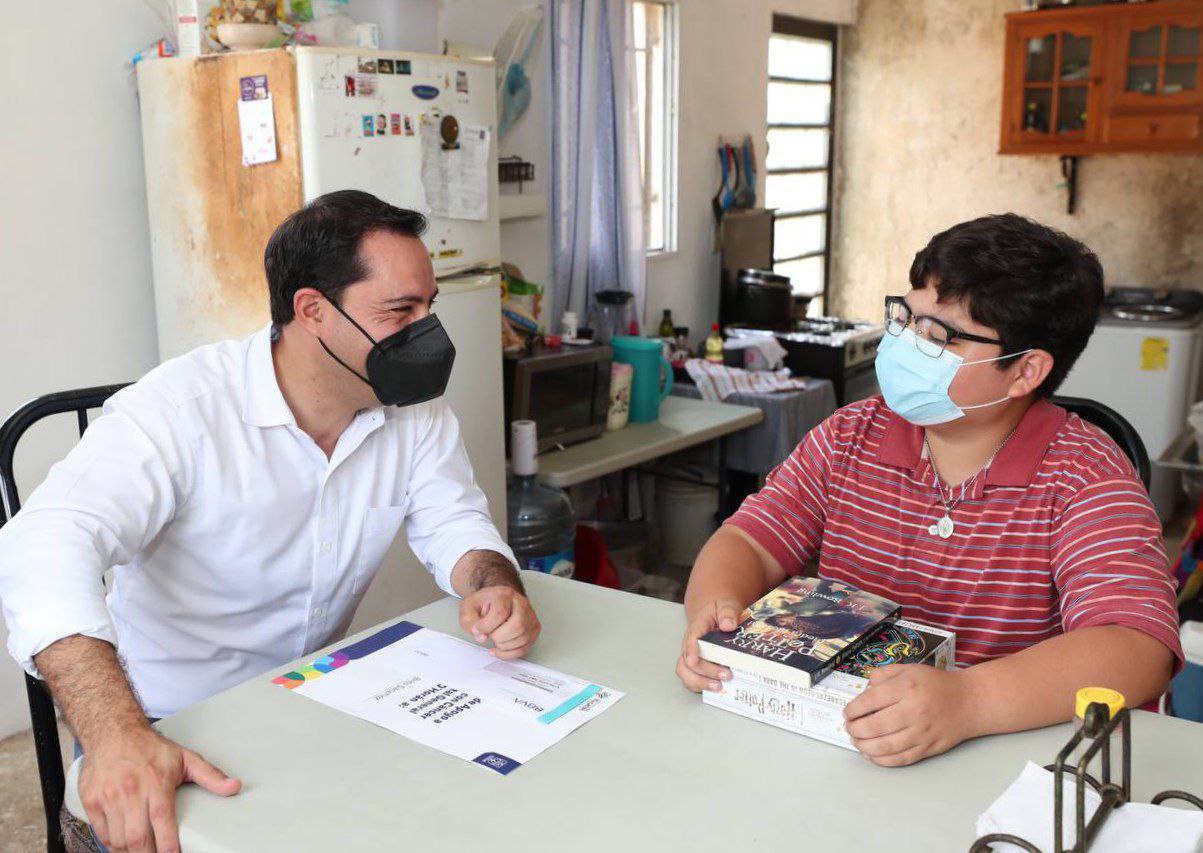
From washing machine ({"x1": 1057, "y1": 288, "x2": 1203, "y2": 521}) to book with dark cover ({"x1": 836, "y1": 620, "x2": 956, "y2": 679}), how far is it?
3546mm

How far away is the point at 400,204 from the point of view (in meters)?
2.69

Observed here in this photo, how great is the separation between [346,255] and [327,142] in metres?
0.94

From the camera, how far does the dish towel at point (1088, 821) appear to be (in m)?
0.98

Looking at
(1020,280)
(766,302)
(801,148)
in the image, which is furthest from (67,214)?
(801,148)

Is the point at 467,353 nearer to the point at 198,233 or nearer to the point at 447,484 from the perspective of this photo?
the point at 198,233

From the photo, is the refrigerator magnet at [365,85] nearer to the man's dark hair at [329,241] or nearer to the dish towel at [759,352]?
the man's dark hair at [329,241]

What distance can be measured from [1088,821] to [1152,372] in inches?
164

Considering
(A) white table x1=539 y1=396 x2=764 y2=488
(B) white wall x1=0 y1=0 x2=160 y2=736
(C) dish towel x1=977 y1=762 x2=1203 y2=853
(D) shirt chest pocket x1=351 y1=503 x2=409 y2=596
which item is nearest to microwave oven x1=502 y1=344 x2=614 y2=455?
(A) white table x1=539 y1=396 x2=764 y2=488

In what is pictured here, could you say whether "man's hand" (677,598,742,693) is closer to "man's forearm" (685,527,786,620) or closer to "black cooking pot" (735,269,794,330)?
"man's forearm" (685,527,786,620)

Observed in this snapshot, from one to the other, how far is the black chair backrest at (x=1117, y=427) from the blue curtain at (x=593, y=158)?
2.35 metres

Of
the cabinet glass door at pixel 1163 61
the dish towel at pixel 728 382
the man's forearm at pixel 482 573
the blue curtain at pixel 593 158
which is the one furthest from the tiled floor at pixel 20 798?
the cabinet glass door at pixel 1163 61

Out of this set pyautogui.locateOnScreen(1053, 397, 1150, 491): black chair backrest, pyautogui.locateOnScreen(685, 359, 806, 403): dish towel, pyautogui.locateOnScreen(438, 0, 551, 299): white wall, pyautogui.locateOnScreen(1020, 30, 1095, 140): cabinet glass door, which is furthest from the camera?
pyautogui.locateOnScreen(1020, 30, 1095, 140): cabinet glass door

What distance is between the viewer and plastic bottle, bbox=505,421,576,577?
3195 mm

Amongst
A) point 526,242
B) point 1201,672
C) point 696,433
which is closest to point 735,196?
point 526,242
